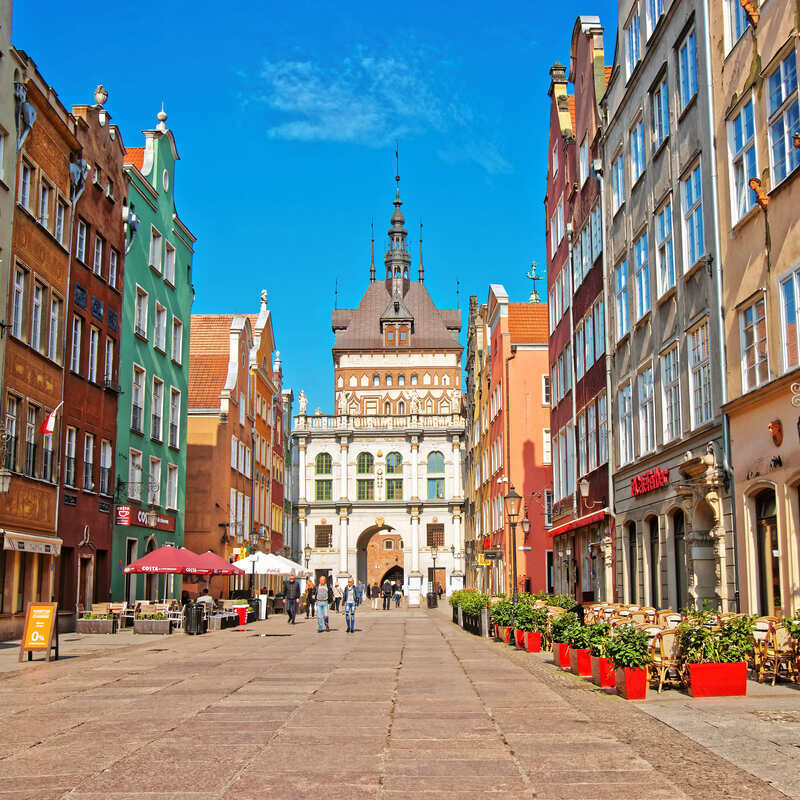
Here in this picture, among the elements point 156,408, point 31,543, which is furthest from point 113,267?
point 31,543

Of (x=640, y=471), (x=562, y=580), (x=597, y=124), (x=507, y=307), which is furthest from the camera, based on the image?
(x=507, y=307)

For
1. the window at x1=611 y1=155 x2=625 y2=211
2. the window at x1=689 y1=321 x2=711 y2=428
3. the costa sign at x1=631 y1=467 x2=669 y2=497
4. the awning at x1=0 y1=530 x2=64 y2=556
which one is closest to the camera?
the window at x1=689 y1=321 x2=711 y2=428

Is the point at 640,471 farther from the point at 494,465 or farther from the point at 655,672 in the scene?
the point at 494,465

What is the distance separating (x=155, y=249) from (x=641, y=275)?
22.2 meters

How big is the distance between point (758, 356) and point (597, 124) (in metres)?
15.1

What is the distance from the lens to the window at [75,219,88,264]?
3228 centimetres

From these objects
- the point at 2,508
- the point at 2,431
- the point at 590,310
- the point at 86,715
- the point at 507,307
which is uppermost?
the point at 507,307

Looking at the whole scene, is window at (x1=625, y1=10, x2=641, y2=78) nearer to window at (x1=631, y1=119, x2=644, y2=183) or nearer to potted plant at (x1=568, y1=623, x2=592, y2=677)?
window at (x1=631, y1=119, x2=644, y2=183)

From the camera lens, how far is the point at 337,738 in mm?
10352

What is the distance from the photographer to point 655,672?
13898 mm

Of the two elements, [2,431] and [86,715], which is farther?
[2,431]

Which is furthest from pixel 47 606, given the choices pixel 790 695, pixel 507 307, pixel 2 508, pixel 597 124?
pixel 507 307

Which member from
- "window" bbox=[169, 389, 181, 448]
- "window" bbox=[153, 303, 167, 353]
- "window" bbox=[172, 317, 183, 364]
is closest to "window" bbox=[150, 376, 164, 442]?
"window" bbox=[169, 389, 181, 448]

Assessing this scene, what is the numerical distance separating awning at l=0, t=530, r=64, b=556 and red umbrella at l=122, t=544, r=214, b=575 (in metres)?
2.50
